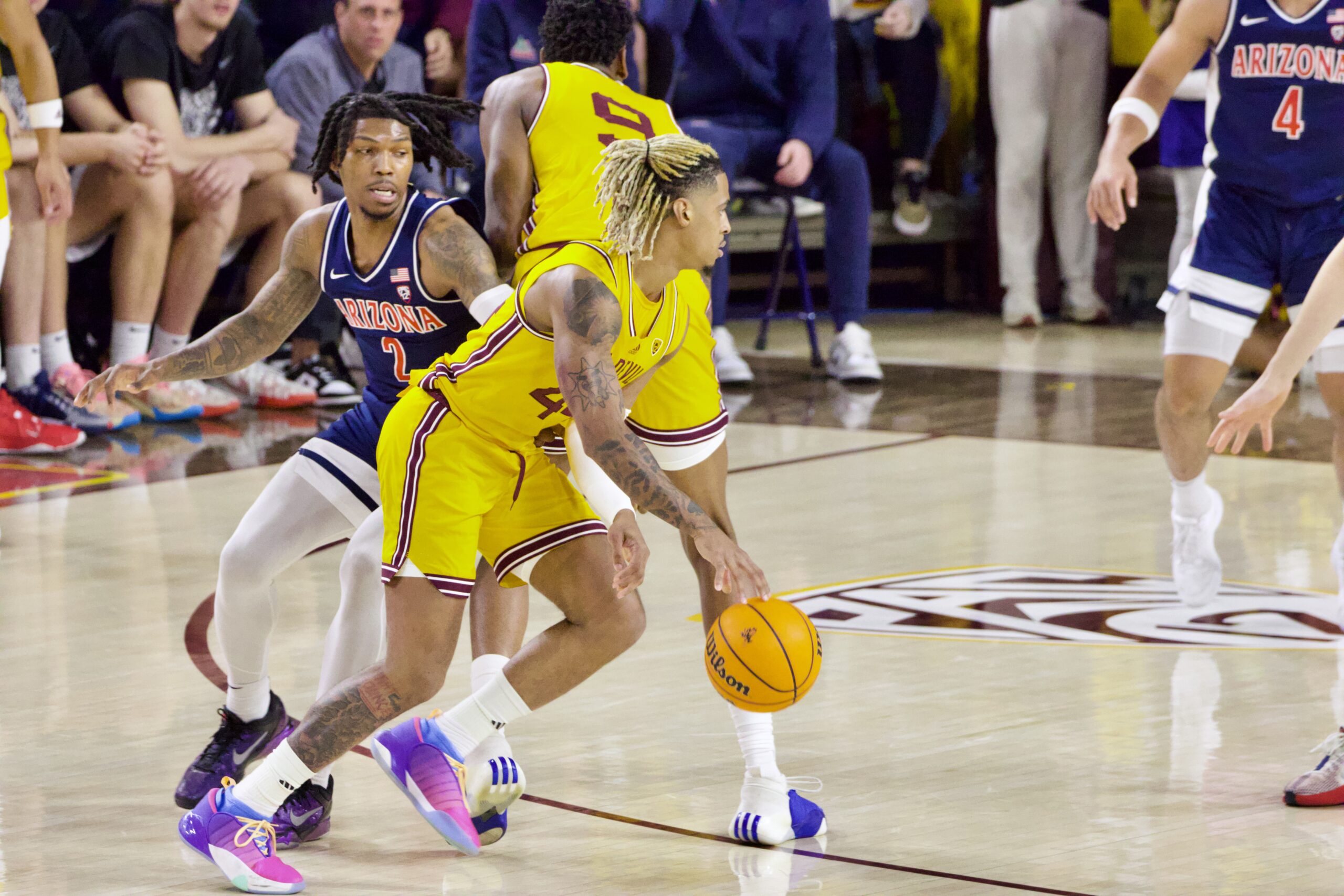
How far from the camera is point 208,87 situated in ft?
A: 27.8

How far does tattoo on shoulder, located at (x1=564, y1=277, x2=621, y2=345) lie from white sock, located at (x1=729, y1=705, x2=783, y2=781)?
0.74 m

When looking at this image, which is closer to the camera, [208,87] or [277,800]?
[277,800]

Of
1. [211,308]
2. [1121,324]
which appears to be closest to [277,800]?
[211,308]

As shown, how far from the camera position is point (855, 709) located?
4043mm

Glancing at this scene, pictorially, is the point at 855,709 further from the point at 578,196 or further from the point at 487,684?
the point at 578,196

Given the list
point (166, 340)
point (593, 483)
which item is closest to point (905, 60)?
point (166, 340)

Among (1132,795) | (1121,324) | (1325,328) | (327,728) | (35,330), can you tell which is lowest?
(1121,324)

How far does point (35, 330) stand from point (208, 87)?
4.76 ft

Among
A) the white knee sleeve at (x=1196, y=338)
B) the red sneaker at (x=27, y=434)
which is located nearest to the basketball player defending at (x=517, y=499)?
the white knee sleeve at (x=1196, y=338)

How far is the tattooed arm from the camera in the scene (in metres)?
3.36

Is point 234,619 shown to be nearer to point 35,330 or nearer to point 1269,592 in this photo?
point 1269,592

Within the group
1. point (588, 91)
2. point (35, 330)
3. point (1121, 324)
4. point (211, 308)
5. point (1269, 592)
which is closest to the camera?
point (588, 91)

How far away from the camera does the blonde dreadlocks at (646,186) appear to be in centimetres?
311

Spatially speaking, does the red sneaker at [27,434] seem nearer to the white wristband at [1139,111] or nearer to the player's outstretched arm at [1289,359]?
the white wristband at [1139,111]
